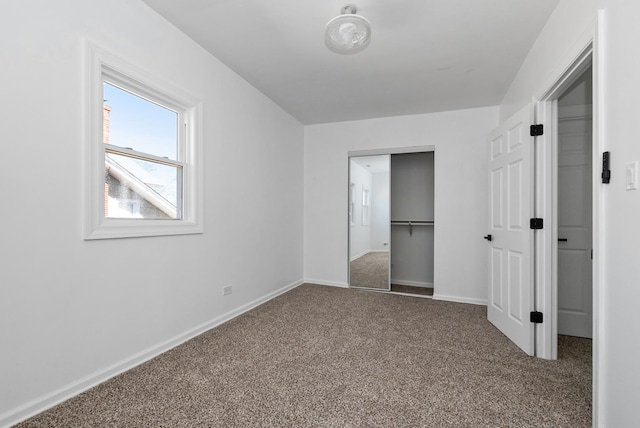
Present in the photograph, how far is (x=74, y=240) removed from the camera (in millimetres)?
1766

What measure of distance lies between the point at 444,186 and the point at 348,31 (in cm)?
272

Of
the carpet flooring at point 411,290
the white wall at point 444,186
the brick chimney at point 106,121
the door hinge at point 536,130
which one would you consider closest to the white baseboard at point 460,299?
the white wall at point 444,186

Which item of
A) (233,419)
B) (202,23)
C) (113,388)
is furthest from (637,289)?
(202,23)

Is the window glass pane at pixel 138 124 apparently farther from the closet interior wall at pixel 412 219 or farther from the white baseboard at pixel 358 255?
the closet interior wall at pixel 412 219

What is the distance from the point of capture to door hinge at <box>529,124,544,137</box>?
2.34 metres

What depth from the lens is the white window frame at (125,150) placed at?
1829 millimetres

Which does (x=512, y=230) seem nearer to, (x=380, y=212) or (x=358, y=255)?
(x=380, y=212)

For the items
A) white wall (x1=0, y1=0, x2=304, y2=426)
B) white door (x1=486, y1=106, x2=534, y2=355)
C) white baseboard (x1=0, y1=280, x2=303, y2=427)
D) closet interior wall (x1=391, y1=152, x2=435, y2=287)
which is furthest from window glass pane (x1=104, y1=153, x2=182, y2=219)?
closet interior wall (x1=391, y1=152, x2=435, y2=287)

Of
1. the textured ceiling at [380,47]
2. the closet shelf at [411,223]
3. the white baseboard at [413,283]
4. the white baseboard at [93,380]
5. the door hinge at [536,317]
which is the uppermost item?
the textured ceiling at [380,47]

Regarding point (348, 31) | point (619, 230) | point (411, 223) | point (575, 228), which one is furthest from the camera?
point (411, 223)

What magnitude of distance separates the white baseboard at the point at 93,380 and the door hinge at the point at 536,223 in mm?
2907

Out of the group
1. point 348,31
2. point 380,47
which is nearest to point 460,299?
point 380,47

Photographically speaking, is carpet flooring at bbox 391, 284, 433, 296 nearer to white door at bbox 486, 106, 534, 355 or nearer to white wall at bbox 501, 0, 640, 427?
white door at bbox 486, 106, 534, 355

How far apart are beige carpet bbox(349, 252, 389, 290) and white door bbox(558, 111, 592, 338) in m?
2.11
